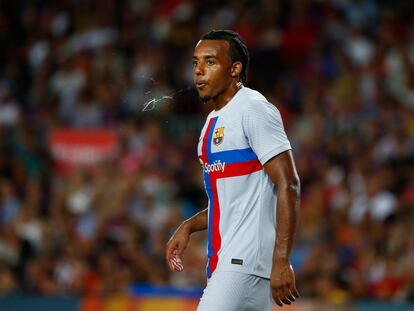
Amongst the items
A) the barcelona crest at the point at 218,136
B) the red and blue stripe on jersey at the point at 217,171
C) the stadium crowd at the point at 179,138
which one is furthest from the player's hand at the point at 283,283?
the stadium crowd at the point at 179,138

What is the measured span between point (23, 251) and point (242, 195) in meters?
7.51

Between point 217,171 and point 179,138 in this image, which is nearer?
point 217,171

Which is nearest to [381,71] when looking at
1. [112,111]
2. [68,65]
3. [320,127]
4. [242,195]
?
[320,127]

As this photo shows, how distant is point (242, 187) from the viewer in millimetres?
4934

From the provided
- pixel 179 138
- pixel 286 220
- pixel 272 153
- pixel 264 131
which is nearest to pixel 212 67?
pixel 264 131

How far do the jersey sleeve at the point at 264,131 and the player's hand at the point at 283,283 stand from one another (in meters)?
0.55

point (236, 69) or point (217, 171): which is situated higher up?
point (236, 69)

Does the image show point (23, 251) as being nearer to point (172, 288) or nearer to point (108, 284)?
point (108, 284)

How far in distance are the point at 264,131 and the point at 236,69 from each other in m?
0.49

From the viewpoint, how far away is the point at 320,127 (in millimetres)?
11930

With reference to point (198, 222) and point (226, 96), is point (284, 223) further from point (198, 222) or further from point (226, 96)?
point (198, 222)

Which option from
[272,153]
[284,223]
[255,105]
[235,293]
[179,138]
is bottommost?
[179,138]

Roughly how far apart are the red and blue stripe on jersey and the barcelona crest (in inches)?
1.7

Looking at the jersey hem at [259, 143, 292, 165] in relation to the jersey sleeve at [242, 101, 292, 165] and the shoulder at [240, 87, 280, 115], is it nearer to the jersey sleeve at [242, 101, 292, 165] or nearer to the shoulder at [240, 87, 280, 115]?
the jersey sleeve at [242, 101, 292, 165]
